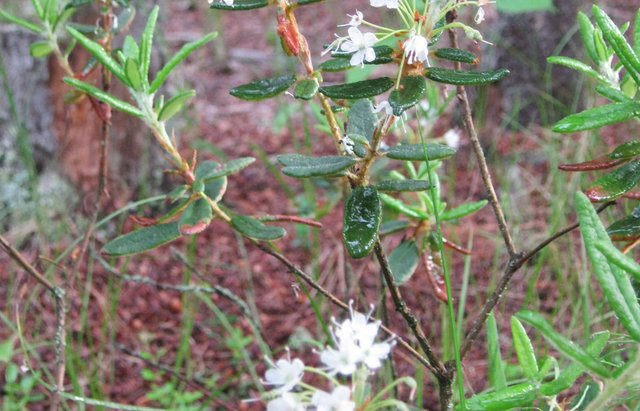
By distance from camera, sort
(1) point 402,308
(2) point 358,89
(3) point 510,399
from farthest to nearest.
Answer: (1) point 402,308
(2) point 358,89
(3) point 510,399

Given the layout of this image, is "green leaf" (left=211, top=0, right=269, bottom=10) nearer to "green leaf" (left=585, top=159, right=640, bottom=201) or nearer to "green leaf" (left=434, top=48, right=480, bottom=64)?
"green leaf" (left=434, top=48, right=480, bottom=64)

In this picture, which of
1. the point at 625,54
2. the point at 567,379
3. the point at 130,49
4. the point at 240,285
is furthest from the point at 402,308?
the point at 240,285

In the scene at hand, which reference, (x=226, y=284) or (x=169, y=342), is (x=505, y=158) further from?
(x=169, y=342)

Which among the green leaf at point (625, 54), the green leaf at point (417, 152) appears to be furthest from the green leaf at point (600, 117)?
the green leaf at point (417, 152)

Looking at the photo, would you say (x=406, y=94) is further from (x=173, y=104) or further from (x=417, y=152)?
(x=173, y=104)

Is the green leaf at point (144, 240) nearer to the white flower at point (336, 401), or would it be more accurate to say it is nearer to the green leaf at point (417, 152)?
the green leaf at point (417, 152)

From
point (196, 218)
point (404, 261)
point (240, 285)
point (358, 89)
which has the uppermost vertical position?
point (358, 89)
